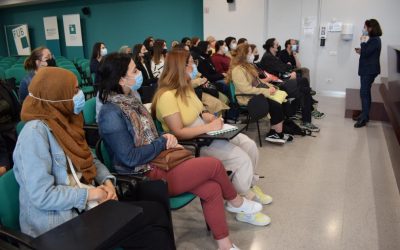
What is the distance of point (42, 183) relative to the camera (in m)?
1.28

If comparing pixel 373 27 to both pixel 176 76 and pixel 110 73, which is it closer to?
pixel 176 76

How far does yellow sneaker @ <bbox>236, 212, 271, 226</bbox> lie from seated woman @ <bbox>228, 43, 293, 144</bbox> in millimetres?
1631

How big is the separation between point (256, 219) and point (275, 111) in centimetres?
177

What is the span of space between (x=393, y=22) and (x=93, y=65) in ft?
17.2

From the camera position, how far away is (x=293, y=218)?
2.31m

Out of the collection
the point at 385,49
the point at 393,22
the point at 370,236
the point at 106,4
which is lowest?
the point at 370,236

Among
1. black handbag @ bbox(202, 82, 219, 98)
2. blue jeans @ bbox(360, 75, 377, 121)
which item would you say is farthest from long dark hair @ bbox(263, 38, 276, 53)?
black handbag @ bbox(202, 82, 219, 98)

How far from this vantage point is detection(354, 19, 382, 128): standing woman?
13.7 feet

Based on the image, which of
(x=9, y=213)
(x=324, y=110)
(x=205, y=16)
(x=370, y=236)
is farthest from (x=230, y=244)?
(x=205, y=16)

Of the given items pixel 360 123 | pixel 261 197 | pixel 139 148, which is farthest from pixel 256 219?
pixel 360 123

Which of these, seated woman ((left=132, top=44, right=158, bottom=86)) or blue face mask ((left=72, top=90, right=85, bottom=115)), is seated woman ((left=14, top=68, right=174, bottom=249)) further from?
seated woman ((left=132, top=44, right=158, bottom=86))

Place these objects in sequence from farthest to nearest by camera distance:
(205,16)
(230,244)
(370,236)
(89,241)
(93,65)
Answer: (205,16) < (93,65) < (370,236) < (230,244) < (89,241)

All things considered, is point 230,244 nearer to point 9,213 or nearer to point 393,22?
point 9,213

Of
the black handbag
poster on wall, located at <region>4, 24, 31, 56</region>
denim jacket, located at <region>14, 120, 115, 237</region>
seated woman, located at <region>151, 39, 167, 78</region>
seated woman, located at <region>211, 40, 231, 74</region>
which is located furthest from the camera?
poster on wall, located at <region>4, 24, 31, 56</region>
